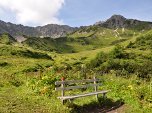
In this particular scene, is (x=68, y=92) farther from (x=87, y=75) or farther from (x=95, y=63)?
(x=95, y=63)

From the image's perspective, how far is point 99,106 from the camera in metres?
20.8

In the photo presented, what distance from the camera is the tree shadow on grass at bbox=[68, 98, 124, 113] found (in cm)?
1896

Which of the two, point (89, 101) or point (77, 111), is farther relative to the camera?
point (89, 101)

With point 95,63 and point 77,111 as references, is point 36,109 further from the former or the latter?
point 95,63

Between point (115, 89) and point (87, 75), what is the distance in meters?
4.86

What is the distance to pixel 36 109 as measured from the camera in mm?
17297

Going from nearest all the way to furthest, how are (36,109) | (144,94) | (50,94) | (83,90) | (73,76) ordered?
(36,109) < (50,94) < (144,94) < (83,90) < (73,76)

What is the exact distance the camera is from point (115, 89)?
81.5 feet

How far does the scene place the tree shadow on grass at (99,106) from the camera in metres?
19.0

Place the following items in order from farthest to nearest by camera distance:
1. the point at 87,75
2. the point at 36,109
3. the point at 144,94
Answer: the point at 87,75 < the point at 144,94 < the point at 36,109

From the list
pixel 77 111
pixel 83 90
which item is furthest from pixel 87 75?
pixel 77 111

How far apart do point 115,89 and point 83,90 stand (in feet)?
7.94

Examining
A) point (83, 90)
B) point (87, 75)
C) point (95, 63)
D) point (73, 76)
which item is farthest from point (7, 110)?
point (95, 63)

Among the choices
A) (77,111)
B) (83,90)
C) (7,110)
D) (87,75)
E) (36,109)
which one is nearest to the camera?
(7,110)
